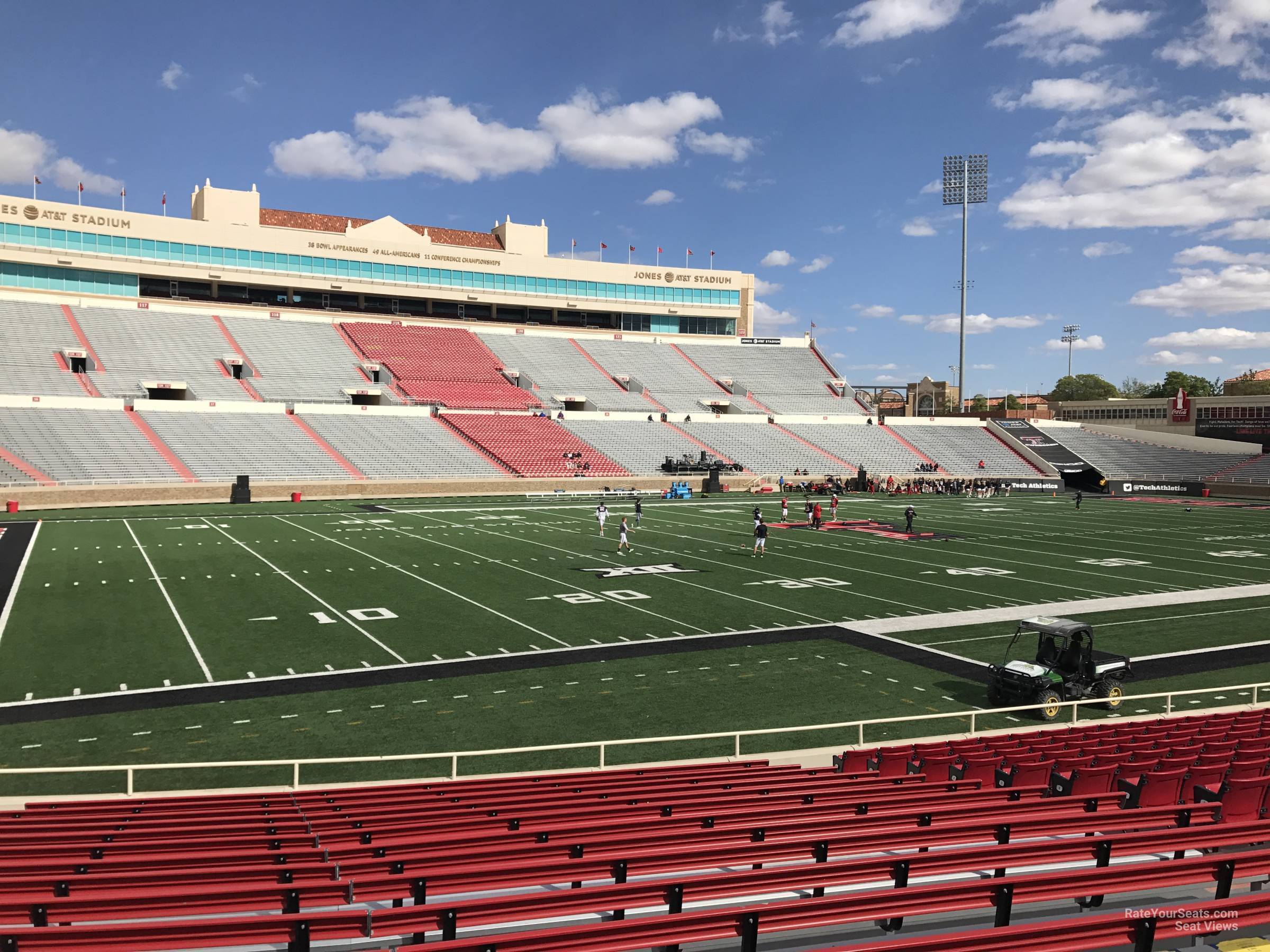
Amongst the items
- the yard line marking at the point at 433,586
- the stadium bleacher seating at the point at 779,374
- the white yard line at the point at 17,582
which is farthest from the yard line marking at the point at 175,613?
the stadium bleacher seating at the point at 779,374

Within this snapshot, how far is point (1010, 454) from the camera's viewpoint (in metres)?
72.4

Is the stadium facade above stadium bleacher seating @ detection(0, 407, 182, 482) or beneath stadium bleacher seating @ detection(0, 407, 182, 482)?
above

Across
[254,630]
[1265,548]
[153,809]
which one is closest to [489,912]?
[153,809]

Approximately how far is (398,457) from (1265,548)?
42.8 metres

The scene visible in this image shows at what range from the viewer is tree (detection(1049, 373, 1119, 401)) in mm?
161625

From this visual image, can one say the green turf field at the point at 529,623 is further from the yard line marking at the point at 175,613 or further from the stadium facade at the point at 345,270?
the stadium facade at the point at 345,270

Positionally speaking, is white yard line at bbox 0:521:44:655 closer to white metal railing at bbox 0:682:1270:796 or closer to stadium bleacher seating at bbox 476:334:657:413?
A: white metal railing at bbox 0:682:1270:796

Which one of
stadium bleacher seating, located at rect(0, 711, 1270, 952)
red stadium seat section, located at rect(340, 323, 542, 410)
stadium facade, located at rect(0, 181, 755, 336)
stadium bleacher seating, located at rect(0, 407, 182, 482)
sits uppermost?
stadium facade, located at rect(0, 181, 755, 336)

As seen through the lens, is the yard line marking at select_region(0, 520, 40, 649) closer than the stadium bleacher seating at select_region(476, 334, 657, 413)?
Yes

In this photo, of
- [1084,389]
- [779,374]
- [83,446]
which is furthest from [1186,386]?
[83,446]

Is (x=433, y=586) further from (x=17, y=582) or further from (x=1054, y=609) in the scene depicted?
(x=1054, y=609)

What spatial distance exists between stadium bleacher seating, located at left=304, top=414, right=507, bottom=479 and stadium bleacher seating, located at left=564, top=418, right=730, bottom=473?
29.6 feet

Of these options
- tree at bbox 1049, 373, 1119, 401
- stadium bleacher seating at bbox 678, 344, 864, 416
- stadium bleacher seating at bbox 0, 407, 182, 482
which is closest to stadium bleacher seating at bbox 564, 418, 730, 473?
stadium bleacher seating at bbox 678, 344, 864, 416

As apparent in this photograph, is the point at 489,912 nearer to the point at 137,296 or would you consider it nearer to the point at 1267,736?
the point at 1267,736
